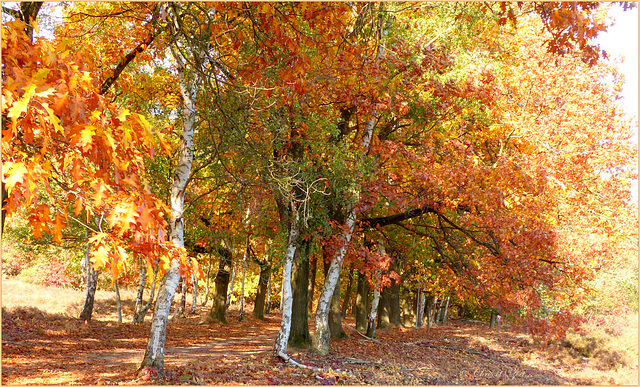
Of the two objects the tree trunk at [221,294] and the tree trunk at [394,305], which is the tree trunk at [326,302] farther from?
the tree trunk at [394,305]

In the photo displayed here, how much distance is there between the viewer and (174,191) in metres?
10.1

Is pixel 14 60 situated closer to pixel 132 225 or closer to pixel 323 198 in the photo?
pixel 132 225

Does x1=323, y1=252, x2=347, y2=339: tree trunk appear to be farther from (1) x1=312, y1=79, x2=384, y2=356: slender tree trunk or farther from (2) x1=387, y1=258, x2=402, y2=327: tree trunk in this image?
(2) x1=387, y1=258, x2=402, y2=327: tree trunk

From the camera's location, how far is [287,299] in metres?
12.2

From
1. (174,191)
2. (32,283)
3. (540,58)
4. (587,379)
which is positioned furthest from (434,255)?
(32,283)

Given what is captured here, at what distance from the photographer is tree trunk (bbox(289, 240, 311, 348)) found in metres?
14.5

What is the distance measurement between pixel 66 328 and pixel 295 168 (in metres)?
12.3

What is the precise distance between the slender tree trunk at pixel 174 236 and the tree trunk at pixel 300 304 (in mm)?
5048

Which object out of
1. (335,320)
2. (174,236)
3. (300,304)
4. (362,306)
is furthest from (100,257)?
(362,306)

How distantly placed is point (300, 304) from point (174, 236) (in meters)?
6.43

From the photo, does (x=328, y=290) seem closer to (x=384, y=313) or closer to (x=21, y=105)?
(x=21, y=105)

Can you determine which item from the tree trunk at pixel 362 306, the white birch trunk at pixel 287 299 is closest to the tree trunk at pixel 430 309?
the tree trunk at pixel 362 306

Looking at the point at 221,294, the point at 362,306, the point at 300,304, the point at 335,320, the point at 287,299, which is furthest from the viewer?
the point at 221,294

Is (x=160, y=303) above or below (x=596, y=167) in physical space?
below
